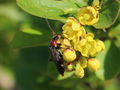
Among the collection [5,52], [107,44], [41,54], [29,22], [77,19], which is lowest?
[5,52]

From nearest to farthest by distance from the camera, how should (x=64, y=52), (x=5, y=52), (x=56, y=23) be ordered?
(x=64, y=52)
(x=56, y=23)
(x=5, y=52)

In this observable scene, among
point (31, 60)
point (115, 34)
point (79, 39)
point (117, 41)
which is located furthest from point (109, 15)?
point (31, 60)

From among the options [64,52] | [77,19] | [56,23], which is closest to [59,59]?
[64,52]

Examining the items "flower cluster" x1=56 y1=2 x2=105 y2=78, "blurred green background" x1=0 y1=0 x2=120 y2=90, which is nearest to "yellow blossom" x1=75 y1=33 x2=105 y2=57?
"flower cluster" x1=56 y1=2 x2=105 y2=78

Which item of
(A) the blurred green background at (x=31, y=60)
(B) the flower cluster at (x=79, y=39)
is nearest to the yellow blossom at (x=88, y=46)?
(B) the flower cluster at (x=79, y=39)

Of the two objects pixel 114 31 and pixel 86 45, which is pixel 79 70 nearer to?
pixel 86 45

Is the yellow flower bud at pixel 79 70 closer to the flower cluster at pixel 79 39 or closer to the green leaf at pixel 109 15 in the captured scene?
the flower cluster at pixel 79 39

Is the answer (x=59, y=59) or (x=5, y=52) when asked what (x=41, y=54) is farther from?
(x=59, y=59)
